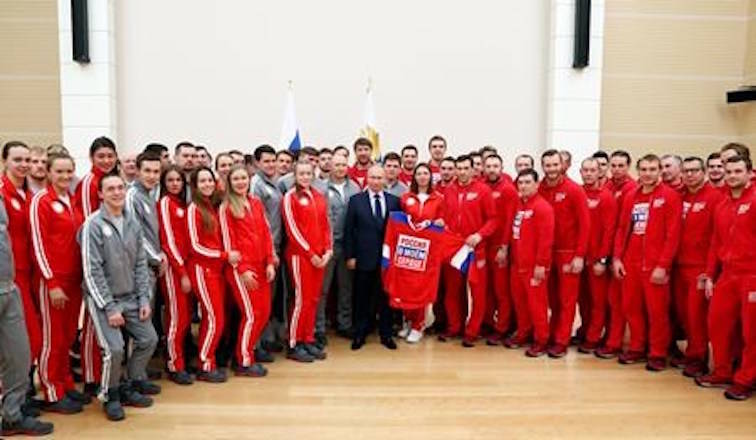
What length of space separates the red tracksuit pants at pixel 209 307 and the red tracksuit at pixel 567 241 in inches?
103

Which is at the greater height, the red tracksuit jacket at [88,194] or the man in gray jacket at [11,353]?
the red tracksuit jacket at [88,194]

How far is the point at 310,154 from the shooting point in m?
5.52

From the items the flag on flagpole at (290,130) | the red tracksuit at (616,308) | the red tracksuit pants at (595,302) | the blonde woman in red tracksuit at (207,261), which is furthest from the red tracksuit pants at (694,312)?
the flag on flagpole at (290,130)

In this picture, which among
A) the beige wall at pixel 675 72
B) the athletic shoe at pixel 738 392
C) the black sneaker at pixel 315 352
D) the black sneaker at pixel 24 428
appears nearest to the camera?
the black sneaker at pixel 24 428

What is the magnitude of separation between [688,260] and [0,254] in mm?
4371

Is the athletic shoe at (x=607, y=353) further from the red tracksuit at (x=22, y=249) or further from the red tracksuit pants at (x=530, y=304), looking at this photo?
the red tracksuit at (x=22, y=249)

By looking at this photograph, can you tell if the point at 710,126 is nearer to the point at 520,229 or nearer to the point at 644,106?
the point at 644,106

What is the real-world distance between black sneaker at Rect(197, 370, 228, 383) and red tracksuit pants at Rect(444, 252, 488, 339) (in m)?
2.06

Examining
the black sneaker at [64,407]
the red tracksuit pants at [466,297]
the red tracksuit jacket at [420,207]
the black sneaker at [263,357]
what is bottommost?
the black sneaker at [263,357]

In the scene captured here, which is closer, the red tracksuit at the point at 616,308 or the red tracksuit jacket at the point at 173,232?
the red tracksuit jacket at the point at 173,232

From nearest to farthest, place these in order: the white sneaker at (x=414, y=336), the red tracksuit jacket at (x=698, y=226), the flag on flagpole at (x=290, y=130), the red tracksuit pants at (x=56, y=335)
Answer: the red tracksuit pants at (x=56, y=335)
the red tracksuit jacket at (x=698, y=226)
the white sneaker at (x=414, y=336)
the flag on flagpole at (x=290, y=130)

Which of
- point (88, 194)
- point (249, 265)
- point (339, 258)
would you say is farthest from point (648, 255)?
point (88, 194)

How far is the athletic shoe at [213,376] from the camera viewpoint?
4.24m

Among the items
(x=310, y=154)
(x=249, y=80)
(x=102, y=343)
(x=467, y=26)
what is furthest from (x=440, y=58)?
(x=102, y=343)
